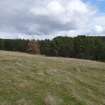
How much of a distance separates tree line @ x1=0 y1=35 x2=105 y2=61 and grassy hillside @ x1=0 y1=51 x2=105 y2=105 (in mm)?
47165

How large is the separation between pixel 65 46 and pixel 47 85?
198ft

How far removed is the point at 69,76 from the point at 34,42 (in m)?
53.3

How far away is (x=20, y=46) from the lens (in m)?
79.4

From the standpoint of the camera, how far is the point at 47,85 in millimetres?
19500

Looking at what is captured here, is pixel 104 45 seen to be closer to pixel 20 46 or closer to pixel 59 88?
pixel 20 46

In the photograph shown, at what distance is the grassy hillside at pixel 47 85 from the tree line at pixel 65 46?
47.2 metres

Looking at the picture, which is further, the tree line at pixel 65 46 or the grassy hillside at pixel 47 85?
the tree line at pixel 65 46

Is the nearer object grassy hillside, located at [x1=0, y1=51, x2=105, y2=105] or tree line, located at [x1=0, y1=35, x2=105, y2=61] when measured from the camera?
grassy hillside, located at [x1=0, y1=51, x2=105, y2=105]

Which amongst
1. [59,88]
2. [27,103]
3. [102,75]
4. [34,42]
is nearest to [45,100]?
[27,103]

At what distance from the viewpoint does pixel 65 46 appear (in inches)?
3137

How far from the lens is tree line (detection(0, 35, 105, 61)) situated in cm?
7445

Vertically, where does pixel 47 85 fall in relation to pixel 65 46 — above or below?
below

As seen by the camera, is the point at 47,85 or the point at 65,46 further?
the point at 65,46

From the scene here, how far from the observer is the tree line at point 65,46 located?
244ft
